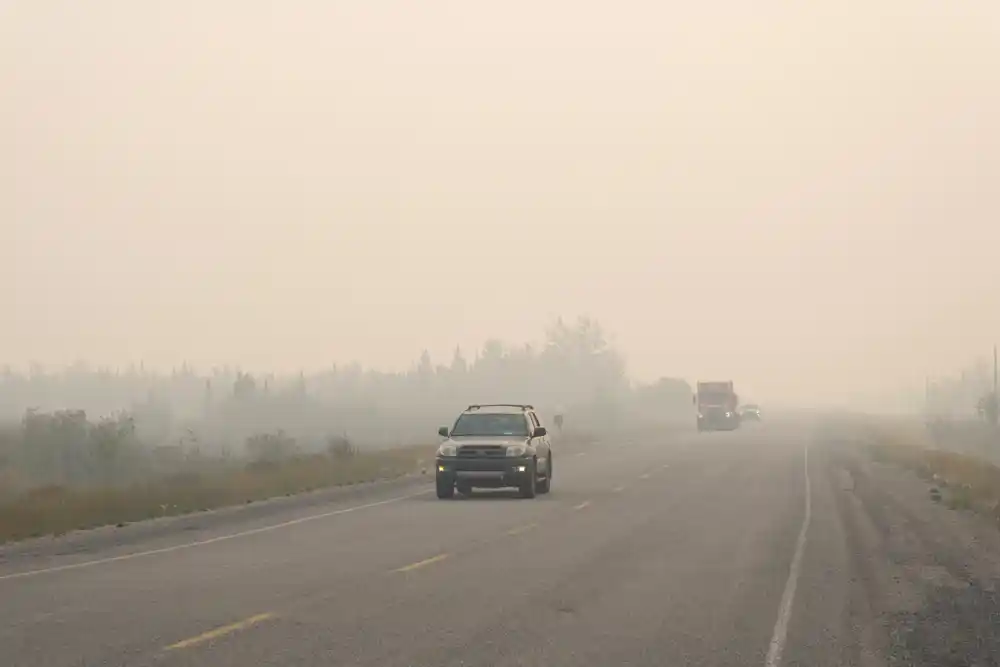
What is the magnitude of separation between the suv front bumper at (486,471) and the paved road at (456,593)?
10.4ft

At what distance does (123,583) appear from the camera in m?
15.7

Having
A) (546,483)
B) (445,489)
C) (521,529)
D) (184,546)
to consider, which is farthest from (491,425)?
(184,546)

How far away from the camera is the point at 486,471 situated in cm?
3142

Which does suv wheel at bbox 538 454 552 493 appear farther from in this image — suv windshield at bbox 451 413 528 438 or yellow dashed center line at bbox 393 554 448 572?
yellow dashed center line at bbox 393 554 448 572

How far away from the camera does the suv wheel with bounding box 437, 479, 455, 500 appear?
3203cm

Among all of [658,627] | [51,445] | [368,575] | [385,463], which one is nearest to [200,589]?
[368,575]

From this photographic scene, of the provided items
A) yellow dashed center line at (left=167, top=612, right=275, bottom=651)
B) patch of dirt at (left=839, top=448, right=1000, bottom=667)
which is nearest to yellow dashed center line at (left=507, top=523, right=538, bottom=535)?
patch of dirt at (left=839, top=448, right=1000, bottom=667)

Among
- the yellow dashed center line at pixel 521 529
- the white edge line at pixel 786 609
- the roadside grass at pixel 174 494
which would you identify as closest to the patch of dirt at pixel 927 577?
the white edge line at pixel 786 609

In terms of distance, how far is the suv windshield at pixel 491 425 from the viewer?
107 ft

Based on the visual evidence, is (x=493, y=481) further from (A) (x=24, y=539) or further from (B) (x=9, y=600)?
(B) (x=9, y=600)

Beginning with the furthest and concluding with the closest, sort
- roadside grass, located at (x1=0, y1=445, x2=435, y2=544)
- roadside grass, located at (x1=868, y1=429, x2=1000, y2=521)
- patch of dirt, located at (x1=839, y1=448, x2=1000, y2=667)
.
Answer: roadside grass, located at (x1=868, y1=429, x2=1000, y2=521) → roadside grass, located at (x1=0, y1=445, x2=435, y2=544) → patch of dirt, located at (x1=839, y1=448, x2=1000, y2=667)

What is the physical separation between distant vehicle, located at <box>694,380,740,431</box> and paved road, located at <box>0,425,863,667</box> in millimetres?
74679

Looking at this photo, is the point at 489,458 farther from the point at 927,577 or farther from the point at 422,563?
the point at 927,577

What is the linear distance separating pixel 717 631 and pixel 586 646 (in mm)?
1528
